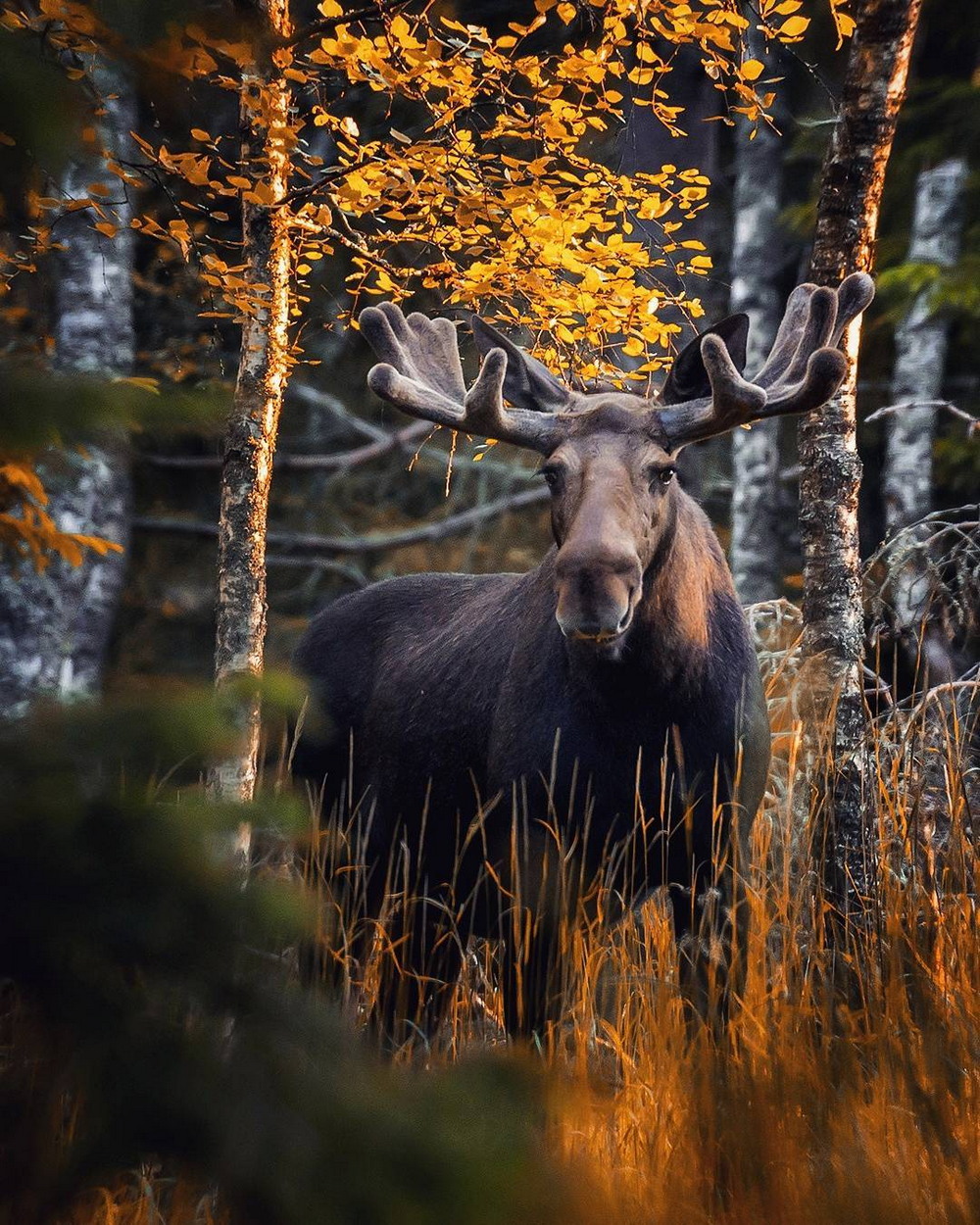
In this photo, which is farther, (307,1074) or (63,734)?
(63,734)

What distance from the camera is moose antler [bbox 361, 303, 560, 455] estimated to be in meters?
4.43

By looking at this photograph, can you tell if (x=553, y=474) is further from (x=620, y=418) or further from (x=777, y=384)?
(x=777, y=384)

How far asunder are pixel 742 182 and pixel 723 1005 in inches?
343

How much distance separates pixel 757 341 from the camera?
35.6 ft

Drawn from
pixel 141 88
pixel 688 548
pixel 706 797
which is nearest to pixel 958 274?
pixel 688 548

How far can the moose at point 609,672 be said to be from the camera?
13.0ft

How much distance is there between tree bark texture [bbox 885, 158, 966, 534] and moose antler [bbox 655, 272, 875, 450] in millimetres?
5432

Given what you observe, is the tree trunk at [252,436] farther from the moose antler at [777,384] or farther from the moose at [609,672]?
the moose antler at [777,384]

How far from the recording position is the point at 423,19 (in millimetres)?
4535

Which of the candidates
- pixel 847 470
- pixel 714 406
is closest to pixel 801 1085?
pixel 714 406

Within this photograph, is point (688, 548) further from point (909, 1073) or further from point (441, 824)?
point (909, 1073)

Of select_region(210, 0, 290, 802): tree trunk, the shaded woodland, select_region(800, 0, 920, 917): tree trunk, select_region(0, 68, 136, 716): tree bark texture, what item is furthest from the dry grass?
select_region(0, 68, 136, 716): tree bark texture

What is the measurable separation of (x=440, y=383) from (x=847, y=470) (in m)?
1.67

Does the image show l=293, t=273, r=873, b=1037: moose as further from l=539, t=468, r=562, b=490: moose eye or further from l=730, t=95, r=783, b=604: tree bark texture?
l=730, t=95, r=783, b=604: tree bark texture
